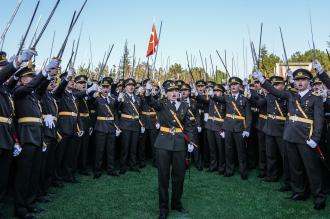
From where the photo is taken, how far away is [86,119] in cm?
869

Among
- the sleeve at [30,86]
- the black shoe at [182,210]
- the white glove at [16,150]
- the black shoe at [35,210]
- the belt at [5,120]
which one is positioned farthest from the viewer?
the black shoe at [182,210]

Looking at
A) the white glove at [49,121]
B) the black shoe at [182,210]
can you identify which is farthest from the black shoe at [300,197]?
the white glove at [49,121]

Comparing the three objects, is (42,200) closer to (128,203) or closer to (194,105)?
(128,203)

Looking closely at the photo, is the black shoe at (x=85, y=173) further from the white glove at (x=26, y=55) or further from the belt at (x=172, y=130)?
the white glove at (x=26, y=55)

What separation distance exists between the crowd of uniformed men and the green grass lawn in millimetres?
305

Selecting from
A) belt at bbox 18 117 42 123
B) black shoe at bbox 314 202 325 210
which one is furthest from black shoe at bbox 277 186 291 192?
belt at bbox 18 117 42 123

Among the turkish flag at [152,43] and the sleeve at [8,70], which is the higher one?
the turkish flag at [152,43]

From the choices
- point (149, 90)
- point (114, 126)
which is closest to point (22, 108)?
point (149, 90)

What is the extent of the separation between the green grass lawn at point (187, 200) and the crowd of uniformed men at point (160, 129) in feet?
1.00

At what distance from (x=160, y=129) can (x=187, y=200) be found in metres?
1.62

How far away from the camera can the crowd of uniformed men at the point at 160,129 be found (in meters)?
5.61

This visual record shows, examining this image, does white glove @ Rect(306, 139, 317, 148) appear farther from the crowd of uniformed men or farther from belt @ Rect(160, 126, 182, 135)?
belt @ Rect(160, 126, 182, 135)

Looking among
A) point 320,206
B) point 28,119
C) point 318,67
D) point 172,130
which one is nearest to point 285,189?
point 320,206

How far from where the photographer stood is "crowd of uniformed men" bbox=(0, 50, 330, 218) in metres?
5.61
